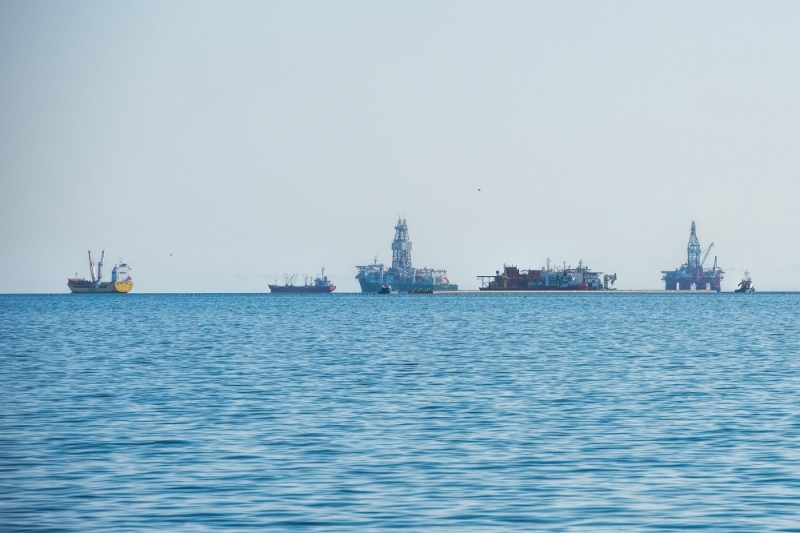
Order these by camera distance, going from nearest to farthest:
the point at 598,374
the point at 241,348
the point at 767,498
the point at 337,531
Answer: the point at 337,531 → the point at 767,498 → the point at 598,374 → the point at 241,348

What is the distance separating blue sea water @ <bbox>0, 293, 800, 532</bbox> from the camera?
882 inches

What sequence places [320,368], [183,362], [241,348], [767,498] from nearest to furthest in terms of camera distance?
[767,498] → [320,368] → [183,362] → [241,348]

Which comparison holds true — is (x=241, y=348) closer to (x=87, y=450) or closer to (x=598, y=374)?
(x=598, y=374)

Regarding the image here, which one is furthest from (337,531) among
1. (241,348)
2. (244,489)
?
(241,348)

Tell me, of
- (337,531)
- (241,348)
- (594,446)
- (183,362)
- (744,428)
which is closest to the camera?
(337,531)

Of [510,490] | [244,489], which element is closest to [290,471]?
[244,489]

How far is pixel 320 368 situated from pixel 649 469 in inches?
1307

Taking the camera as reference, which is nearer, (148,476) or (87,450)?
(148,476)

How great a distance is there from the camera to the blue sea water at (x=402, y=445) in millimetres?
22406

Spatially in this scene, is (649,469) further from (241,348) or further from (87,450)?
(241,348)

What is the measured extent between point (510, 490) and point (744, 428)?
459 inches

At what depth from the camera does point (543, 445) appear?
100 feet

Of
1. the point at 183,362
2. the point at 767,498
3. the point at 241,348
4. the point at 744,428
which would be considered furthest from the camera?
the point at 241,348

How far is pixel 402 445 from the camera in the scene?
99.7 feet
